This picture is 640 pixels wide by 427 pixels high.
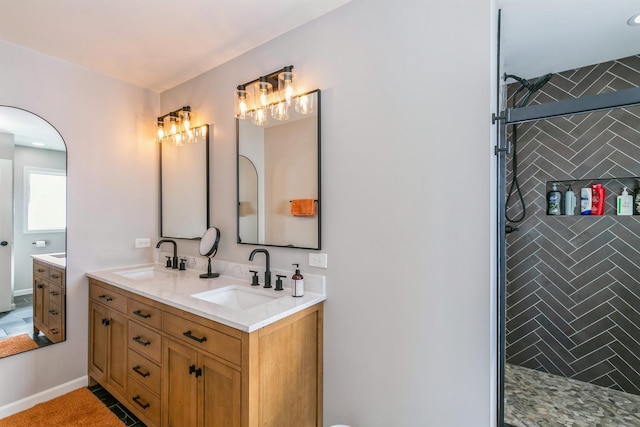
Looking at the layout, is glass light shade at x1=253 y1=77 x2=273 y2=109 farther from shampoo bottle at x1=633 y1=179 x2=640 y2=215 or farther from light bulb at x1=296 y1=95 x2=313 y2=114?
shampoo bottle at x1=633 y1=179 x2=640 y2=215

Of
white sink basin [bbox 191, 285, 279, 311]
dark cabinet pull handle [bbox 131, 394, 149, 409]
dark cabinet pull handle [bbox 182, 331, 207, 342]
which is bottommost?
dark cabinet pull handle [bbox 131, 394, 149, 409]

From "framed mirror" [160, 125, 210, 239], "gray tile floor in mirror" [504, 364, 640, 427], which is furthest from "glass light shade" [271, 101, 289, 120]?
"gray tile floor in mirror" [504, 364, 640, 427]

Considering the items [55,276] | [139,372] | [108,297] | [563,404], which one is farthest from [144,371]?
[563,404]

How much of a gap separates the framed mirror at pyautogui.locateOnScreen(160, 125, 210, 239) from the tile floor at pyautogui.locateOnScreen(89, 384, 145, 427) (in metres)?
1.33

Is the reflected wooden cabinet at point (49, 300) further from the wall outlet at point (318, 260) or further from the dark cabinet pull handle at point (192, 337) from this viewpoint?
the wall outlet at point (318, 260)

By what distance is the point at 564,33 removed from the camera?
6.28 ft

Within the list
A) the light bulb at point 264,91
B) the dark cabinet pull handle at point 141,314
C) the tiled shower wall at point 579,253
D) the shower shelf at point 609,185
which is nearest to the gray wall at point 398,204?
the light bulb at point 264,91

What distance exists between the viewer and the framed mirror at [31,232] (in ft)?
7.03

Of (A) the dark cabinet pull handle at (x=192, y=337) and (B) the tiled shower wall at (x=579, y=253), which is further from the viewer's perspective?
(B) the tiled shower wall at (x=579, y=253)

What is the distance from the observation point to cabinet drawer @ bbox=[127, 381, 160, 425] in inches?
72.8

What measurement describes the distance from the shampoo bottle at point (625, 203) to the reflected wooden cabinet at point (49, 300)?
14.3 feet

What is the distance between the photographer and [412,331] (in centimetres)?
149

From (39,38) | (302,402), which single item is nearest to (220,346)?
(302,402)

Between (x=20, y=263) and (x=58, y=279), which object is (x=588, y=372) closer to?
(x=58, y=279)
